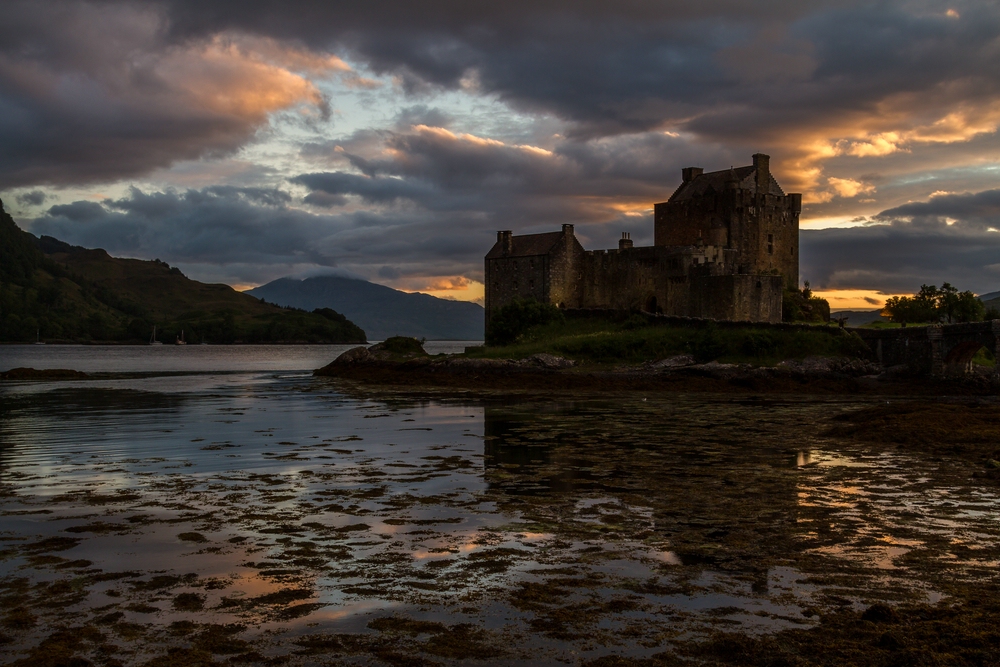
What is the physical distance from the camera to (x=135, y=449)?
855 inches

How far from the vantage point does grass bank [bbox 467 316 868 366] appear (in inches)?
1960

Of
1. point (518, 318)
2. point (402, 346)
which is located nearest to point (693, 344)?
point (518, 318)

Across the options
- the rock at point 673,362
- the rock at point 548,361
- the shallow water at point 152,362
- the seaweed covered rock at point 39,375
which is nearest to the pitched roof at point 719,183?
the rock at point 673,362

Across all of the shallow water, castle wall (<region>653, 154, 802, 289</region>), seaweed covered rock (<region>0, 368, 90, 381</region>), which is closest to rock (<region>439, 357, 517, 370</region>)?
castle wall (<region>653, 154, 802, 289</region>)

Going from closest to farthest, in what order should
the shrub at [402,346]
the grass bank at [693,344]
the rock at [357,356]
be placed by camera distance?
the grass bank at [693,344] → the rock at [357,356] → the shrub at [402,346]

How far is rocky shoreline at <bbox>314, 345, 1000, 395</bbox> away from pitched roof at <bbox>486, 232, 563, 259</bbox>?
16.6m

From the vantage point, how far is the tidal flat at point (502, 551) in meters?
7.37

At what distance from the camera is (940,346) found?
151 feet

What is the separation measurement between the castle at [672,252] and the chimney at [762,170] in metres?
0.09

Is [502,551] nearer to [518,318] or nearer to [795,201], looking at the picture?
[518,318]

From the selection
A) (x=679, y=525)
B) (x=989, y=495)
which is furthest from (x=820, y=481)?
(x=679, y=525)

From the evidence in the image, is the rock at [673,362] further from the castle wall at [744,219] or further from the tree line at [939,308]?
the tree line at [939,308]

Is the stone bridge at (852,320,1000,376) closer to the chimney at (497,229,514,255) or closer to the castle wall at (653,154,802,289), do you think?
the castle wall at (653,154,802,289)

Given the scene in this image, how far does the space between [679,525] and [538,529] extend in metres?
2.18
